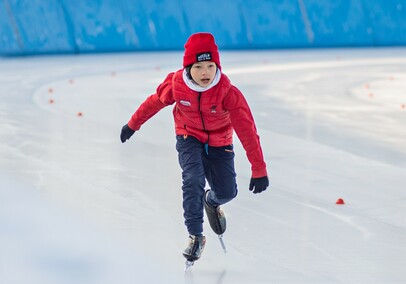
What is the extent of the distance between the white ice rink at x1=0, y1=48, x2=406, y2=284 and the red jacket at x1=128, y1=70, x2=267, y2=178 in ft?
1.79

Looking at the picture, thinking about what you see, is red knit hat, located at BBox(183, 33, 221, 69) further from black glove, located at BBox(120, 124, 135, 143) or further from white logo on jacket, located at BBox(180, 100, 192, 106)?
black glove, located at BBox(120, 124, 135, 143)

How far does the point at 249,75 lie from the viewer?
13797 mm

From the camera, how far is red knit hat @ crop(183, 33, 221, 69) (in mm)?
3645

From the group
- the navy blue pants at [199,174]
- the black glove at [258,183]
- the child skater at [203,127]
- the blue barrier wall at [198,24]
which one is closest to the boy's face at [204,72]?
the child skater at [203,127]

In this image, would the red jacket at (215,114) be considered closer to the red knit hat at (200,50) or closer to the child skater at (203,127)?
the child skater at (203,127)

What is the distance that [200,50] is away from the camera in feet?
12.0

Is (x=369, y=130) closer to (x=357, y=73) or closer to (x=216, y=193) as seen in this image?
(x=216, y=193)

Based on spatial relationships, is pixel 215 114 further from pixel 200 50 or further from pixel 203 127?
pixel 200 50

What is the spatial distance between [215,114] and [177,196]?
1.56 meters

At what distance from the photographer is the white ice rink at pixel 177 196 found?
12.4 ft

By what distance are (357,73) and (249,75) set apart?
1.94 m

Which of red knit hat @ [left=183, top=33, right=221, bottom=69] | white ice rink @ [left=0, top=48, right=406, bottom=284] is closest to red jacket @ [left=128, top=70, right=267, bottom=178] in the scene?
red knit hat @ [left=183, top=33, right=221, bottom=69]

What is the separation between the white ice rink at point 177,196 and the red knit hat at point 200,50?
921 millimetres

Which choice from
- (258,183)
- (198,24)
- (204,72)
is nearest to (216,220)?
(258,183)
